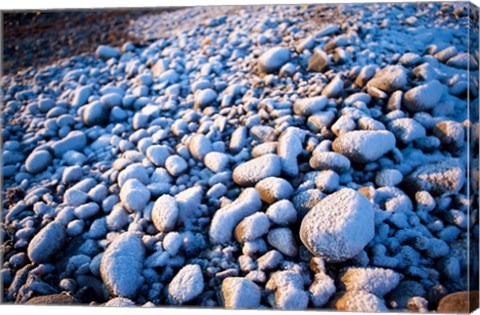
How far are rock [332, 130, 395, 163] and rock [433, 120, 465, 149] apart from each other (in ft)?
0.30

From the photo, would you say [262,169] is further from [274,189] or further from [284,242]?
[284,242]

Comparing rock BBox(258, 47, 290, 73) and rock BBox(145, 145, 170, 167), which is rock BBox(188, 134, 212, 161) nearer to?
rock BBox(145, 145, 170, 167)

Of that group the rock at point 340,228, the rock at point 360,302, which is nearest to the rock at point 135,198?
the rock at point 340,228

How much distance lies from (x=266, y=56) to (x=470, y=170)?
0.57 meters

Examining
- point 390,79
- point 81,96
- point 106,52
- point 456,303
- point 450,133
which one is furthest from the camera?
point 106,52

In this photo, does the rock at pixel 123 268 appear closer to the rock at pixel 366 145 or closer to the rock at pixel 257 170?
the rock at pixel 257 170

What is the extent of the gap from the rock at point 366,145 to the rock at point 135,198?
43cm

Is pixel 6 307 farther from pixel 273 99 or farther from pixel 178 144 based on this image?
pixel 273 99

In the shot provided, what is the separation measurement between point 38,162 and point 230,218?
541 mm

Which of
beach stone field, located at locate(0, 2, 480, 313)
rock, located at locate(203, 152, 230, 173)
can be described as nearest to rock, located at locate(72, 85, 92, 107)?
beach stone field, located at locate(0, 2, 480, 313)

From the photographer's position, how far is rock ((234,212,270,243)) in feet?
3.06

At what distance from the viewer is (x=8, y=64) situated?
1.32 metres

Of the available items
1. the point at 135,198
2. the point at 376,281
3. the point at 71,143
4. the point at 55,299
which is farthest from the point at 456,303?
the point at 71,143

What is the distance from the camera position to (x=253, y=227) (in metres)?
0.93
